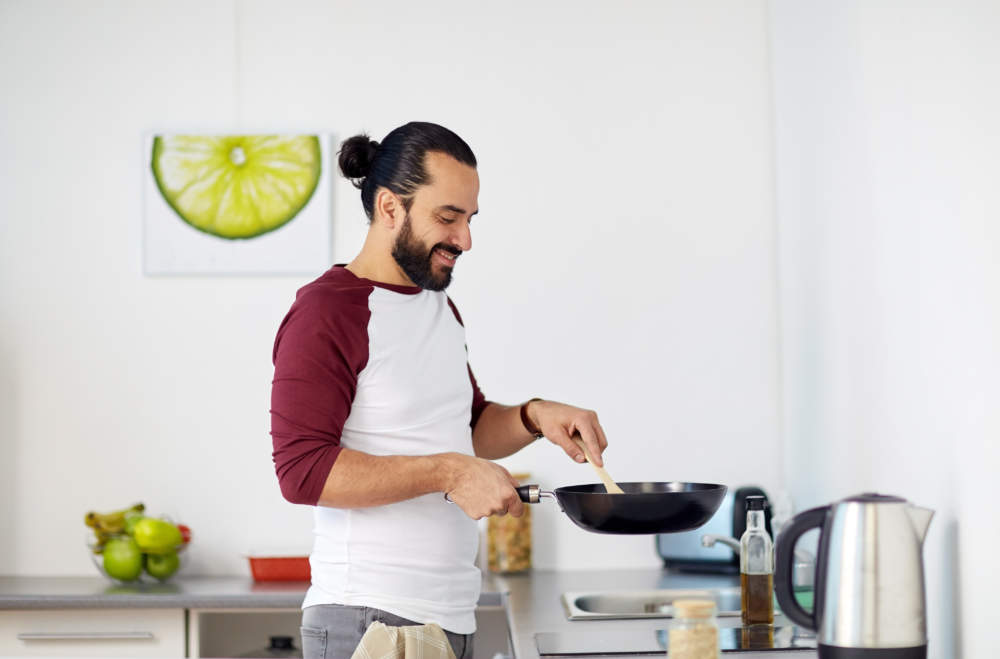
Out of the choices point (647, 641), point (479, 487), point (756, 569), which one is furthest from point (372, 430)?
point (756, 569)

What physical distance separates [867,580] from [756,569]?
61 centimetres

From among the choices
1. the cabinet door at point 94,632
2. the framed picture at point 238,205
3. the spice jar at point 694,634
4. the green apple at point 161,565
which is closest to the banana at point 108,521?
the green apple at point 161,565

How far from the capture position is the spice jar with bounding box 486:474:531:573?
2586mm

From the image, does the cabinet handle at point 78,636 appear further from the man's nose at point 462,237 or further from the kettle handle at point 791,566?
the kettle handle at point 791,566

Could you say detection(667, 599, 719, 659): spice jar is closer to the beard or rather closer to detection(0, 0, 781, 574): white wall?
the beard

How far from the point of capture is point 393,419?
155 cm

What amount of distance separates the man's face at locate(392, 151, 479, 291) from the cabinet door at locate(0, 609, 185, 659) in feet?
3.82

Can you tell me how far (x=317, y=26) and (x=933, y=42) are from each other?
176 centimetres

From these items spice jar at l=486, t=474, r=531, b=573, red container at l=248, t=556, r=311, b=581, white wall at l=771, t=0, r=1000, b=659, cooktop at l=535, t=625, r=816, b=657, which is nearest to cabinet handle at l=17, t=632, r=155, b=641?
red container at l=248, t=556, r=311, b=581

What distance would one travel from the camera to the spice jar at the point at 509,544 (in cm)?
259

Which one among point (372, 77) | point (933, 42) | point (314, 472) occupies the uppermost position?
point (372, 77)

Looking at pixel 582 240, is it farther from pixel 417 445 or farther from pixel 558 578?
pixel 417 445

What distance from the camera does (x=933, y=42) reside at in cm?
144

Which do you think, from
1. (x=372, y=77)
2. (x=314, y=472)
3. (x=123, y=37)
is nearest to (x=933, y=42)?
(x=314, y=472)
